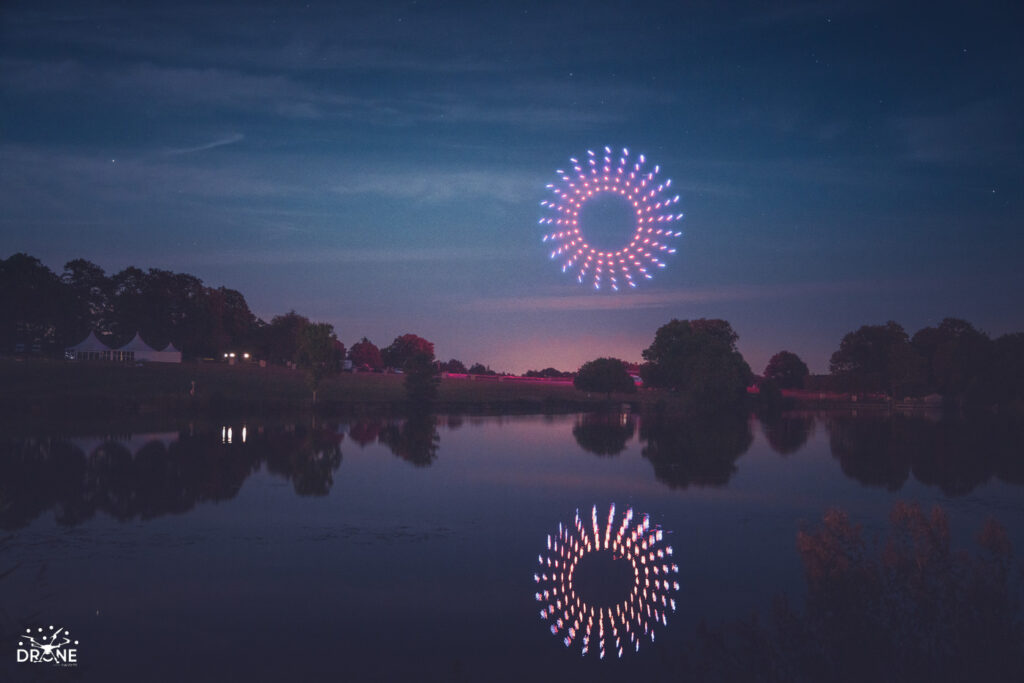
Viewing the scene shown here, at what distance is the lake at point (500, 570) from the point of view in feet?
29.1

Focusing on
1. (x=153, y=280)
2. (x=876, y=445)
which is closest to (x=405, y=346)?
(x=153, y=280)

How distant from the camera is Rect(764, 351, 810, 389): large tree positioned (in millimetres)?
133000

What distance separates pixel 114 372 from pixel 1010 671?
7204 centimetres

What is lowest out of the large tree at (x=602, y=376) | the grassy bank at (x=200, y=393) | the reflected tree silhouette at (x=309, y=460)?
the reflected tree silhouette at (x=309, y=460)

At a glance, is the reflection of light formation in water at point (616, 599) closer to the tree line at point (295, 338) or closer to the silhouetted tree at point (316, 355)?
the silhouetted tree at point (316, 355)

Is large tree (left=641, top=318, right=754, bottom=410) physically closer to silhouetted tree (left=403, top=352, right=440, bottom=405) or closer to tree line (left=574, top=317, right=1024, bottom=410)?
tree line (left=574, top=317, right=1024, bottom=410)

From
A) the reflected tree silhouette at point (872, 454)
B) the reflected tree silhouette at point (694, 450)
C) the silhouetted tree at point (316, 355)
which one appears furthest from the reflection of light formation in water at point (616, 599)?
the silhouetted tree at point (316, 355)

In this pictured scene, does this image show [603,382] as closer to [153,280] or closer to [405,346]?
[153,280]

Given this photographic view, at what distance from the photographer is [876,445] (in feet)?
125

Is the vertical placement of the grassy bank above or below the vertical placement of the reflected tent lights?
above

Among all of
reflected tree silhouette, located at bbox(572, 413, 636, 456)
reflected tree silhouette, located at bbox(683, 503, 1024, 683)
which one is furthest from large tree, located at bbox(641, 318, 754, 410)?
reflected tree silhouette, located at bbox(683, 503, 1024, 683)

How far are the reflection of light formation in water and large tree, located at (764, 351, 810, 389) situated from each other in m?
123

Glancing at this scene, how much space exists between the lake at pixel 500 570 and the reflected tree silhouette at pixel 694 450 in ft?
1.13

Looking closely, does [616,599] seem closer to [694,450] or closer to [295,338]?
[694,450]
